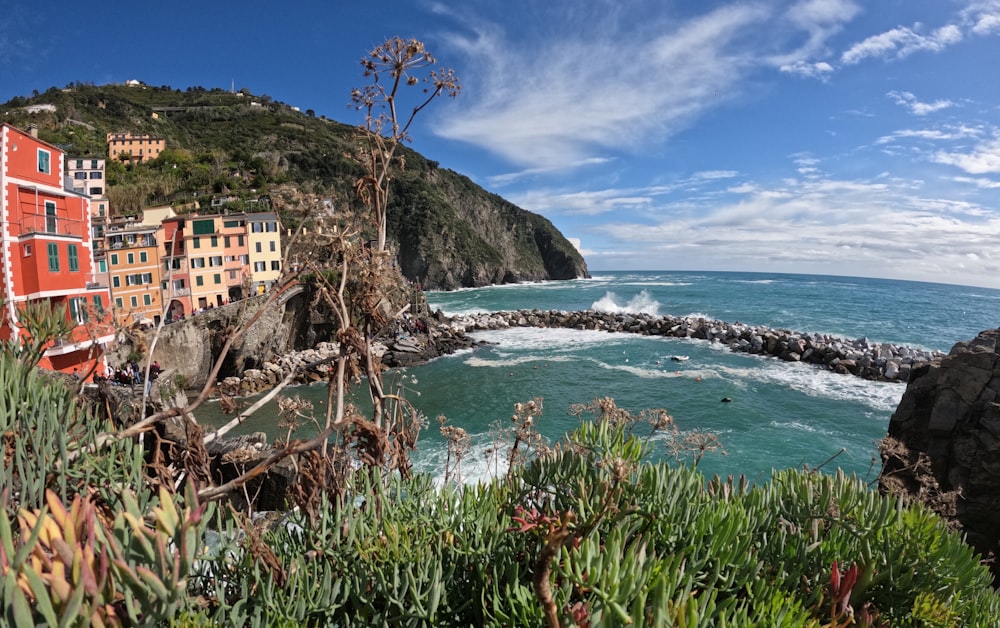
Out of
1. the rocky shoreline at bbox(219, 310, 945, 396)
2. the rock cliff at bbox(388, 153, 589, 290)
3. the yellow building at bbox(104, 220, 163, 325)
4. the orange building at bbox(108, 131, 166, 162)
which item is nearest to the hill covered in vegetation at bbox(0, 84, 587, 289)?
the rock cliff at bbox(388, 153, 589, 290)

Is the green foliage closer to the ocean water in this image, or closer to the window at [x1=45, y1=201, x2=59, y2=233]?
the ocean water

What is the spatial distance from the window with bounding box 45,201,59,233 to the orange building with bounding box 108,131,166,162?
216ft

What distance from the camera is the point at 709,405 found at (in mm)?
19531

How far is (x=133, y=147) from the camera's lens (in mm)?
68125

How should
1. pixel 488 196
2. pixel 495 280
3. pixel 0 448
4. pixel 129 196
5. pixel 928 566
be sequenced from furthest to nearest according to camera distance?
1. pixel 488 196
2. pixel 495 280
3. pixel 129 196
4. pixel 928 566
5. pixel 0 448

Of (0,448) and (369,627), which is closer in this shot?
(0,448)

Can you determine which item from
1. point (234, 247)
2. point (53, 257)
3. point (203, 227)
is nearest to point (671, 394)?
point (53, 257)

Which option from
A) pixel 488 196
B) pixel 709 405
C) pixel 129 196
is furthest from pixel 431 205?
pixel 709 405

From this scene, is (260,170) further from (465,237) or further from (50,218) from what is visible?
(50,218)

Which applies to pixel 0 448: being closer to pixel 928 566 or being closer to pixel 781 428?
pixel 928 566

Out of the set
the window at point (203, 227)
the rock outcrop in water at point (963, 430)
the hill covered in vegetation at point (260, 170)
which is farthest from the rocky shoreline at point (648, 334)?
the hill covered in vegetation at point (260, 170)

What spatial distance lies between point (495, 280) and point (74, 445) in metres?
102

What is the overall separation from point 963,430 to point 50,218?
25.3 m

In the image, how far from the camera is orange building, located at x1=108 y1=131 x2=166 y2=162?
66.7 metres
